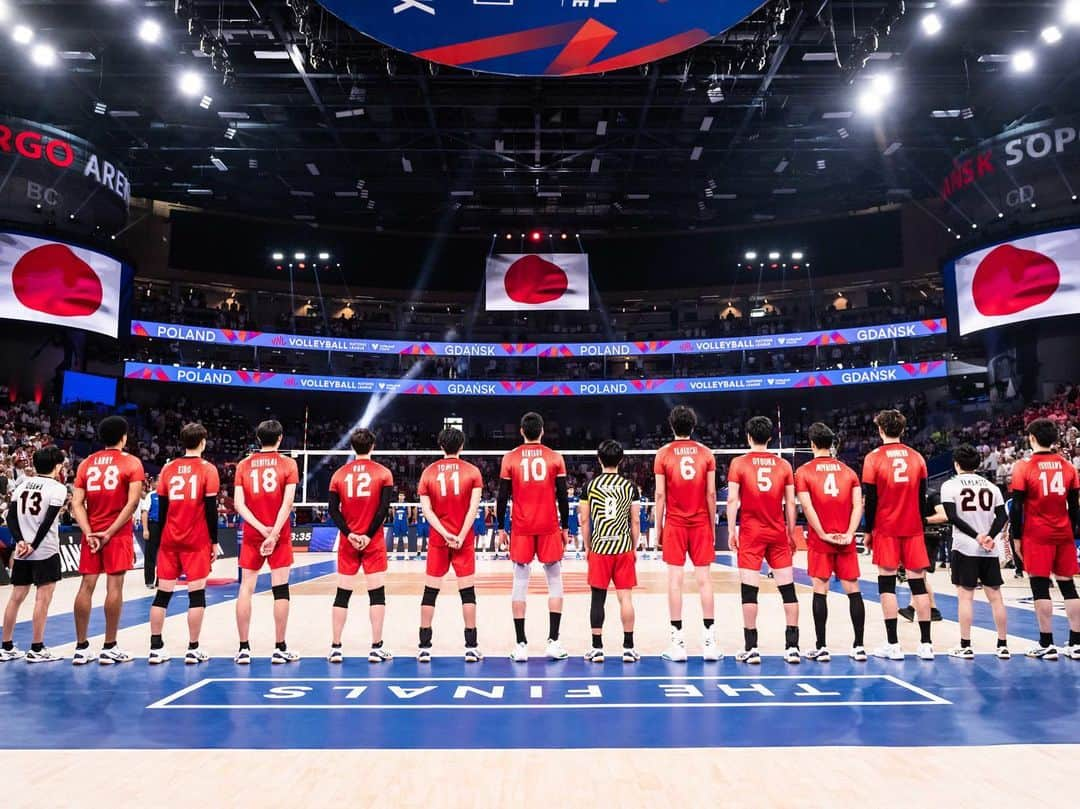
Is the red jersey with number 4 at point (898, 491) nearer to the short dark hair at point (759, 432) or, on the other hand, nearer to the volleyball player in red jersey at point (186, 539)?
the short dark hair at point (759, 432)

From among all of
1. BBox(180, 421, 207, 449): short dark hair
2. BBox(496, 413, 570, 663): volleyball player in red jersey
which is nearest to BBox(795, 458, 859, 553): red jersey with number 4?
BBox(496, 413, 570, 663): volleyball player in red jersey

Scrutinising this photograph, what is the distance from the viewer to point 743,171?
27891 millimetres

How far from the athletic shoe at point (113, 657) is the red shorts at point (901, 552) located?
6.09m

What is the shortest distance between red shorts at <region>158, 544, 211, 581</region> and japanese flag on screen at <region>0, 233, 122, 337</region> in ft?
67.7

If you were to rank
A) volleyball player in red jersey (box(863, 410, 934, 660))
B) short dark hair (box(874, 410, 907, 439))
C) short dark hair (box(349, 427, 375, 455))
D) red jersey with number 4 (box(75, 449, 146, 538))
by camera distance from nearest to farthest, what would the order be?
volleyball player in red jersey (box(863, 410, 934, 660)), red jersey with number 4 (box(75, 449, 146, 538)), short dark hair (box(874, 410, 907, 439)), short dark hair (box(349, 427, 375, 455))

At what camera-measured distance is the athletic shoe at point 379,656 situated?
235 inches

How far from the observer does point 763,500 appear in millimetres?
6062

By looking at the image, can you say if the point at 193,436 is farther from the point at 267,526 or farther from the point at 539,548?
the point at 539,548

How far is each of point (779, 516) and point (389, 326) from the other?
3206 centimetres

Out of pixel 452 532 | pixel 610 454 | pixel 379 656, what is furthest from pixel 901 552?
pixel 379 656

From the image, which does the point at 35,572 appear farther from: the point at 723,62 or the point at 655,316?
the point at 655,316

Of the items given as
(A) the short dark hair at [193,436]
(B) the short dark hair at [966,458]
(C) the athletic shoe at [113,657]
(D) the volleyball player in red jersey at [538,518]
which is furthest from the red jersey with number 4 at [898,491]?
(C) the athletic shoe at [113,657]

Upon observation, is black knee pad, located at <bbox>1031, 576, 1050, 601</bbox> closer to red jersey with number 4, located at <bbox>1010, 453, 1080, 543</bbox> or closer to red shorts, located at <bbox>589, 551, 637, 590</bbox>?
red jersey with number 4, located at <bbox>1010, 453, 1080, 543</bbox>

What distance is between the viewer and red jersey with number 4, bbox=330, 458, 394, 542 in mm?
6184
